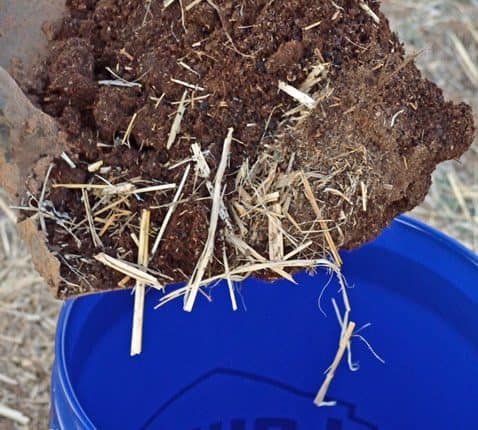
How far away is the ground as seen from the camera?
1.72 m

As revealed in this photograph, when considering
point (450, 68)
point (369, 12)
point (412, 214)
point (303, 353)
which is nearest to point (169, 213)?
point (369, 12)

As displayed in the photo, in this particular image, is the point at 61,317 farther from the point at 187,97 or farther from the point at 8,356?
the point at 8,356

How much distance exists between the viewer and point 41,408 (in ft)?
5.52

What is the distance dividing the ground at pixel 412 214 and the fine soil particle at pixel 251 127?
0.46 metres

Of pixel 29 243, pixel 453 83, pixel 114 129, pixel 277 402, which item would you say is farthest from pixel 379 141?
pixel 453 83

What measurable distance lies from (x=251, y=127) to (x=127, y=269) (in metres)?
0.21

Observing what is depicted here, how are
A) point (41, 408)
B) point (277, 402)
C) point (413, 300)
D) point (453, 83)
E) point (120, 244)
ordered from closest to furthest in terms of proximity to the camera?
point (120, 244) < point (413, 300) < point (277, 402) < point (41, 408) < point (453, 83)

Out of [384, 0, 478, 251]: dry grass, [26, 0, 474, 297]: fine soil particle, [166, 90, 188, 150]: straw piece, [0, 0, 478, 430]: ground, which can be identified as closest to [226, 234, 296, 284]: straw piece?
[26, 0, 474, 297]: fine soil particle

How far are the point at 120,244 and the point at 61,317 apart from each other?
0.49 ft

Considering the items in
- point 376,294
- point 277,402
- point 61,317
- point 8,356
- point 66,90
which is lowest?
point 8,356

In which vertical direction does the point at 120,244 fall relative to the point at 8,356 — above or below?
above

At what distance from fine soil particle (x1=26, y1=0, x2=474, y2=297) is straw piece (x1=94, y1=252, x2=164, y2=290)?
0.01m

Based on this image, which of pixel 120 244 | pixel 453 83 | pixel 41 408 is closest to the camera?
pixel 120 244

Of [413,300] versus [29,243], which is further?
[413,300]
